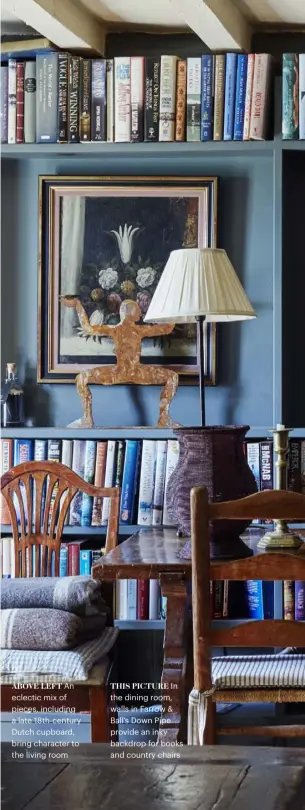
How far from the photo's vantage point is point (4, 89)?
3.29m

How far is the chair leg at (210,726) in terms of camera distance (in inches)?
81.0

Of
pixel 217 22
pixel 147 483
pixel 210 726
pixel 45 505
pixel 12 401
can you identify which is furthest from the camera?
pixel 12 401

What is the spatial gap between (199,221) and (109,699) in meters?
1.71

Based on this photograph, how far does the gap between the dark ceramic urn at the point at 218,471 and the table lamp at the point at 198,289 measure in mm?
449

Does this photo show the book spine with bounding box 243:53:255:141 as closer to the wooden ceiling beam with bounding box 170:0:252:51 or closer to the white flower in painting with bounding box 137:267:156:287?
the wooden ceiling beam with bounding box 170:0:252:51

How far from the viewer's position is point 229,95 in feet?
10.4

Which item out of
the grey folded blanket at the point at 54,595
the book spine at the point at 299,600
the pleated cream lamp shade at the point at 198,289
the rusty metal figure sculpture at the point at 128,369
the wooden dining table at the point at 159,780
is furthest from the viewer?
the rusty metal figure sculpture at the point at 128,369

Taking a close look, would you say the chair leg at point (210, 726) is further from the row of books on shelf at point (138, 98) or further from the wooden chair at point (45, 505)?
the row of books on shelf at point (138, 98)

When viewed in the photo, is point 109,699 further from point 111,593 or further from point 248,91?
point 248,91

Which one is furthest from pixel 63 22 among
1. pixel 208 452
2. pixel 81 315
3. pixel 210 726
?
pixel 210 726

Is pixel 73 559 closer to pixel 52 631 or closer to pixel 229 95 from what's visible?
pixel 52 631

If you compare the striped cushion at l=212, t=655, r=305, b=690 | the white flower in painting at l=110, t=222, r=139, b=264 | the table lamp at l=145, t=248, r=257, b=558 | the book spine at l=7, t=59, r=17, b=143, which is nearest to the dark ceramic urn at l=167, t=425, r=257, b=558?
the table lamp at l=145, t=248, r=257, b=558

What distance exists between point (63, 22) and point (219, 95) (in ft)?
1.74

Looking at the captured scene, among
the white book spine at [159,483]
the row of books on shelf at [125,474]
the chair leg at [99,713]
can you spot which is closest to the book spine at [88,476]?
the row of books on shelf at [125,474]
